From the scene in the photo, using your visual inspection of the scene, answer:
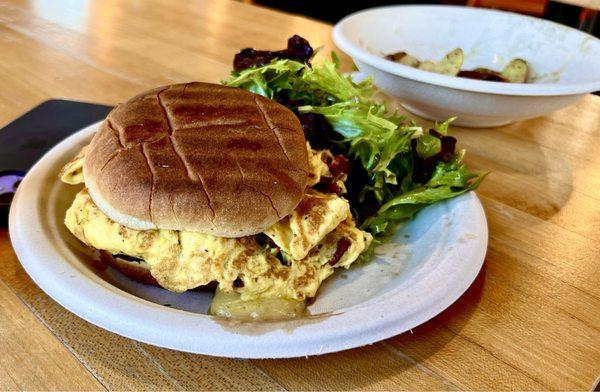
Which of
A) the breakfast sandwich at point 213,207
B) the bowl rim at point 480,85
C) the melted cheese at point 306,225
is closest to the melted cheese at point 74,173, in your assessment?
the breakfast sandwich at point 213,207

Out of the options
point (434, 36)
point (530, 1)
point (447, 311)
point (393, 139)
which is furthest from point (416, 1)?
point (447, 311)

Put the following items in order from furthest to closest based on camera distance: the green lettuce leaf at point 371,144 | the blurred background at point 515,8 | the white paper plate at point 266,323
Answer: the blurred background at point 515,8, the green lettuce leaf at point 371,144, the white paper plate at point 266,323

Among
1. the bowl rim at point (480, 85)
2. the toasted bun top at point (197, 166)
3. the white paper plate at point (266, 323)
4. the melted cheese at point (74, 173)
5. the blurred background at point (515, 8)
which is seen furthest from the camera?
the blurred background at point (515, 8)

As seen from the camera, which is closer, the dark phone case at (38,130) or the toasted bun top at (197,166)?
the toasted bun top at (197,166)

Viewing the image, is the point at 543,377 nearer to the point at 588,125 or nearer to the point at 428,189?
the point at 428,189

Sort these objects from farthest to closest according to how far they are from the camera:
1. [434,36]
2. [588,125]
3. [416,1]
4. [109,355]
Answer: [416,1], [434,36], [588,125], [109,355]

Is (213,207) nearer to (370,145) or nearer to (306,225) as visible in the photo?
(306,225)

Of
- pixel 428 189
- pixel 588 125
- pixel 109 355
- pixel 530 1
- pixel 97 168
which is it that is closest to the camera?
pixel 109 355

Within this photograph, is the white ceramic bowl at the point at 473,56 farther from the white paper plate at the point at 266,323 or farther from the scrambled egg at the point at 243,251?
the scrambled egg at the point at 243,251

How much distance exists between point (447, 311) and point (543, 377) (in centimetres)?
21

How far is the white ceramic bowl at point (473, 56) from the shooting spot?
66.0 inches

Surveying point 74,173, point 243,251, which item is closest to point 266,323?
point 243,251

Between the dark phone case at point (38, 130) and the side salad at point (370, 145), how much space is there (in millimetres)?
524

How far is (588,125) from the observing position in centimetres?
210
